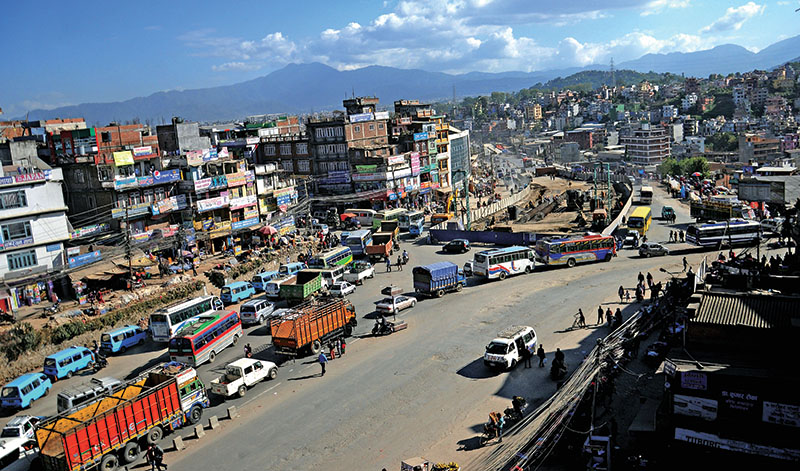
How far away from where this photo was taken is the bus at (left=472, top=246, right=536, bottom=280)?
1467 inches

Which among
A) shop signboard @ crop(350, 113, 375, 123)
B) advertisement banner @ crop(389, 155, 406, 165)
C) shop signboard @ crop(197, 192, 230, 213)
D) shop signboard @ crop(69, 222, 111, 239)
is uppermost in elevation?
shop signboard @ crop(350, 113, 375, 123)

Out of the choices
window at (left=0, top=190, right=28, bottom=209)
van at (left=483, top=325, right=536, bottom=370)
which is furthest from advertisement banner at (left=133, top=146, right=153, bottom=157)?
van at (left=483, top=325, right=536, bottom=370)

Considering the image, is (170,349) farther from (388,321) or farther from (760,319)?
(760,319)

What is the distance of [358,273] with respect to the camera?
39.6 meters

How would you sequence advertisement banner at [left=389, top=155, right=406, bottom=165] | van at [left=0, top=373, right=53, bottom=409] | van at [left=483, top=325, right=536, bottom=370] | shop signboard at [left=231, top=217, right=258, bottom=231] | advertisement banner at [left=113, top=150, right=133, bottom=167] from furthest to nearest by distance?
advertisement banner at [left=389, top=155, right=406, bottom=165]
shop signboard at [left=231, top=217, right=258, bottom=231]
advertisement banner at [left=113, top=150, right=133, bottom=167]
van at [left=0, top=373, right=53, bottom=409]
van at [left=483, top=325, right=536, bottom=370]

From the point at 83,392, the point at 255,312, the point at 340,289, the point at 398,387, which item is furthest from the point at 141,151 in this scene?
the point at 398,387

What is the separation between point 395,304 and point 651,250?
1915 cm

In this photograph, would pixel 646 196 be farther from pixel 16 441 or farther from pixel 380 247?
pixel 16 441

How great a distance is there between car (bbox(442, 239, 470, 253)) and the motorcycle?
18.2 m

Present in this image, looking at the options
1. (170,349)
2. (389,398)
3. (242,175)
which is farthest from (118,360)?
(242,175)

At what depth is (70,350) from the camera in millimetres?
28500

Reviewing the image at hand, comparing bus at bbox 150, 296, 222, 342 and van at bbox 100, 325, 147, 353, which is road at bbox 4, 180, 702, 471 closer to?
van at bbox 100, 325, 147, 353

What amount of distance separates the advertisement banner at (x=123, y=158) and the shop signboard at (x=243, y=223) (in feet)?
29.1

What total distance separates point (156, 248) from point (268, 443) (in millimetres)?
27065
